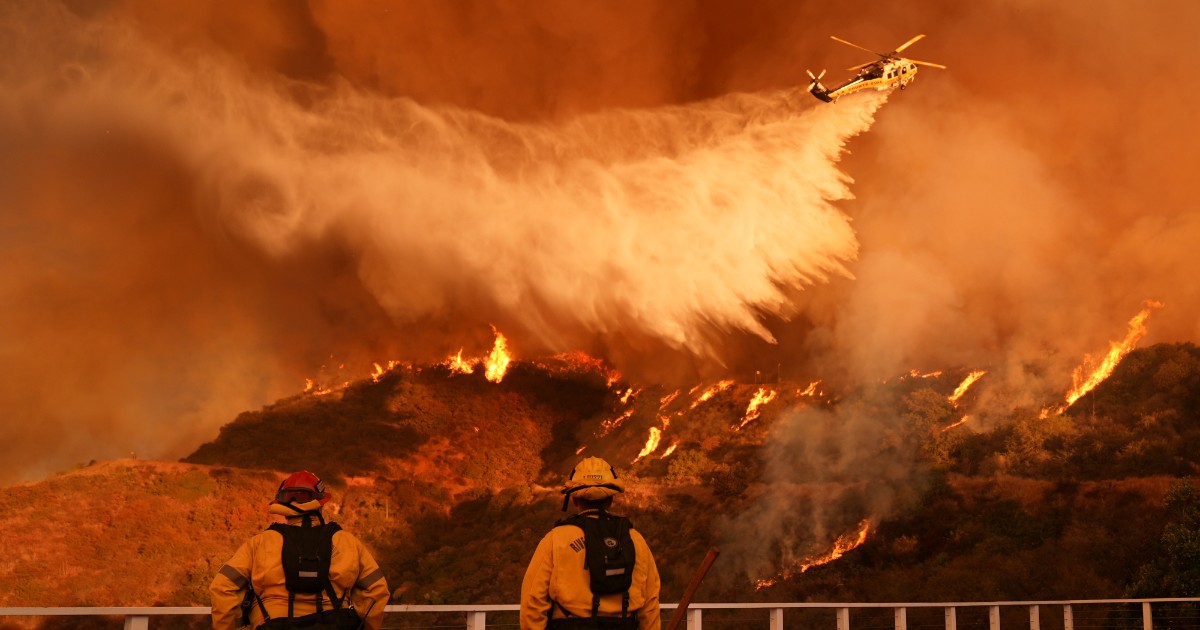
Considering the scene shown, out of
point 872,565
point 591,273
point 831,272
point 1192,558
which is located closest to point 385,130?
point 591,273

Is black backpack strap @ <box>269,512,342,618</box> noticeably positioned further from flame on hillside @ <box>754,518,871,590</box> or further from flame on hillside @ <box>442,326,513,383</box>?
flame on hillside @ <box>442,326,513,383</box>

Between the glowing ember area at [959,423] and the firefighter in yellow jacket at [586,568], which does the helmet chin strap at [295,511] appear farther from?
the glowing ember area at [959,423]

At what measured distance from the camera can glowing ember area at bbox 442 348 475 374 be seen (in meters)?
60.2

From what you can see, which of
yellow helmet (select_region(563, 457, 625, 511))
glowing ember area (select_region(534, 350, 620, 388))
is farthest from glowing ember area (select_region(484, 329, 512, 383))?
yellow helmet (select_region(563, 457, 625, 511))

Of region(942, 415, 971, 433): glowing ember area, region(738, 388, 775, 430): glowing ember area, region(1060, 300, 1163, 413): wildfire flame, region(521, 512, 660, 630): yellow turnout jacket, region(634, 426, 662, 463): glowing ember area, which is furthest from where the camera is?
region(634, 426, 662, 463): glowing ember area

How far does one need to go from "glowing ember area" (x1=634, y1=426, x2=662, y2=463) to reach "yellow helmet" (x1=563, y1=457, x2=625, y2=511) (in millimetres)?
46692

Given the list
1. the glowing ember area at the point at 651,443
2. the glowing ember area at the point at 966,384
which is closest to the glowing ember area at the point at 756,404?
the glowing ember area at the point at 651,443

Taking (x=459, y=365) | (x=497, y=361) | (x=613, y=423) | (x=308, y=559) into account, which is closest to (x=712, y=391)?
(x=613, y=423)

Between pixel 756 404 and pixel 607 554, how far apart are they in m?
46.8

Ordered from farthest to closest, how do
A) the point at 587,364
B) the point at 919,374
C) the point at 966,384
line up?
the point at 587,364
the point at 919,374
the point at 966,384

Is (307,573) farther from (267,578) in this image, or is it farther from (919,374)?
(919,374)

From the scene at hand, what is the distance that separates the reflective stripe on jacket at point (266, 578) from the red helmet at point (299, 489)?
15 cm

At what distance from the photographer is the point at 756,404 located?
170 feet

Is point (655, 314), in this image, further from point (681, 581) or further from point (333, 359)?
point (333, 359)
